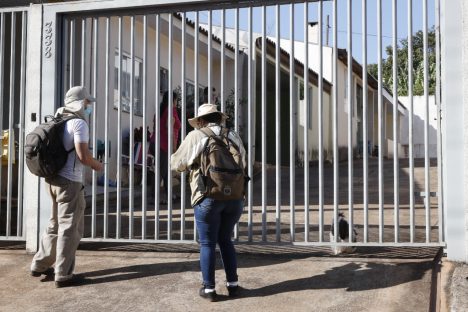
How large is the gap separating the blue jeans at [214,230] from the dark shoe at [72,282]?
1.28 metres

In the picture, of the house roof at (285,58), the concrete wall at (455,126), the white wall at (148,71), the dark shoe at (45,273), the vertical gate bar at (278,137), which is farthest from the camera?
the house roof at (285,58)

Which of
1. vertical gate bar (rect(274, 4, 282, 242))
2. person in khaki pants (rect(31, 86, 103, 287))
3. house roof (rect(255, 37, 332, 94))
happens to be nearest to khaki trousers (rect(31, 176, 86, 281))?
person in khaki pants (rect(31, 86, 103, 287))

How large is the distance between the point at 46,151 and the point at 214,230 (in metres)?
1.60

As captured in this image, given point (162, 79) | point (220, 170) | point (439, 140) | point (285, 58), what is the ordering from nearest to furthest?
point (220, 170)
point (439, 140)
point (162, 79)
point (285, 58)

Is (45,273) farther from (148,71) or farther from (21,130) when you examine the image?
(148,71)

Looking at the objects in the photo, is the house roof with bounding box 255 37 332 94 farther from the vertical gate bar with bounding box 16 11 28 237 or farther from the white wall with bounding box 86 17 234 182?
the vertical gate bar with bounding box 16 11 28 237

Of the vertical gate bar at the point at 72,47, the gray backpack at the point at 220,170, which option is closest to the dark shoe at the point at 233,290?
the gray backpack at the point at 220,170

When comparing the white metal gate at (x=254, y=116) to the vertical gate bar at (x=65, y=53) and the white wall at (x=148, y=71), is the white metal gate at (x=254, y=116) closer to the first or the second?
the vertical gate bar at (x=65, y=53)

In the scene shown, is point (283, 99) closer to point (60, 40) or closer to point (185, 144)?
point (60, 40)

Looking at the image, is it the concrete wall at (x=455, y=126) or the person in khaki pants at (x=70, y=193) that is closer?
the person in khaki pants at (x=70, y=193)

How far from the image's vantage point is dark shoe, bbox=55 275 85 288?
16.4 feet

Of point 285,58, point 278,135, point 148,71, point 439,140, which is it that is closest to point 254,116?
point 278,135

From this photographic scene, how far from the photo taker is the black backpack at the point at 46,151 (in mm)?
4832

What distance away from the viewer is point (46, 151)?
486cm
